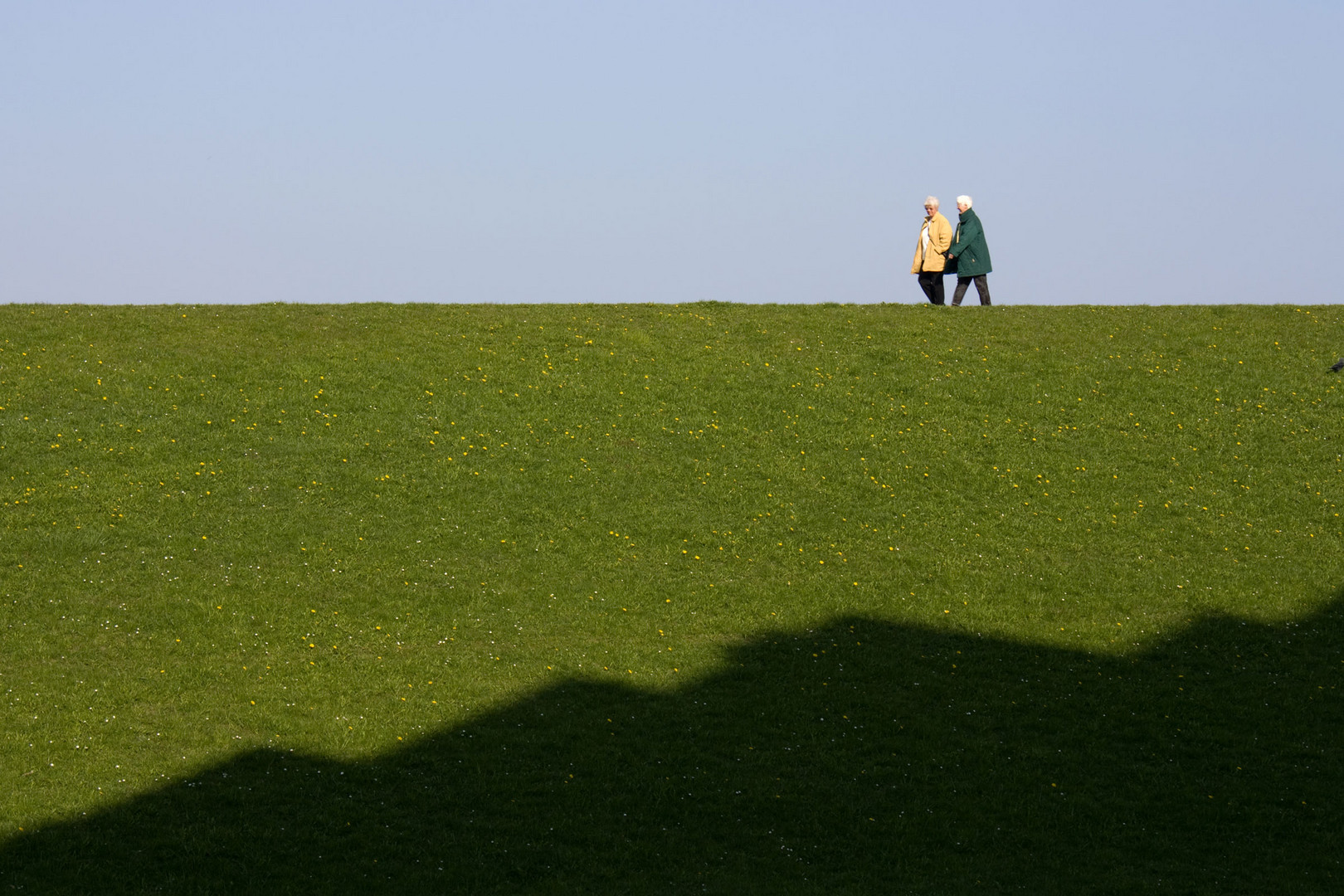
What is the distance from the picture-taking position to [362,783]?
43.4ft

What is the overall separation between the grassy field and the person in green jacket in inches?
34.4

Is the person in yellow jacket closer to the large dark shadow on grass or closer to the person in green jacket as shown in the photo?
the person in green jacket

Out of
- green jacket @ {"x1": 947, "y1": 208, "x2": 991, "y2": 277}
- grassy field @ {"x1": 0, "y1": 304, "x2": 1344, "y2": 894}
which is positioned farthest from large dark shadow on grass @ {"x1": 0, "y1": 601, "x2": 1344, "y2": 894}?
green jacket @ {"x1": 947, "y1": 208, "x2": 991, "y2": 277}

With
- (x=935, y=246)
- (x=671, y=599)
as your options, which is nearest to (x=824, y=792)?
(x=671, y=599)

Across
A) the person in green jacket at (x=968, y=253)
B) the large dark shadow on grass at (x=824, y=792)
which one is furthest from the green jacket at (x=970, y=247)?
the large dark shadow on grass at (x=824, y=792)

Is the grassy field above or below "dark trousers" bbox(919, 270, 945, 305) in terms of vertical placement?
below

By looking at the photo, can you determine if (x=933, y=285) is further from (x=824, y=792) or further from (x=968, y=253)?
(x=824, y=792)

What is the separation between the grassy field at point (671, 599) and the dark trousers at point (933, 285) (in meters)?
0.72

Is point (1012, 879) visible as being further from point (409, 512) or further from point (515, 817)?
point (409, 512)

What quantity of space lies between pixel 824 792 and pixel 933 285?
61.9 feet

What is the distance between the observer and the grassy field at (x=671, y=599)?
12.3 metres

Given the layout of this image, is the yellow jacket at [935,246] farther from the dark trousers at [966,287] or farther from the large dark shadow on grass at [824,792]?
the large dark shadow on grass at [824,792]

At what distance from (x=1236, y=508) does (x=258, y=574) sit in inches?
608

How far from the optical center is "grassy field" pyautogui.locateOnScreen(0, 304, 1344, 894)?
40.4ft
